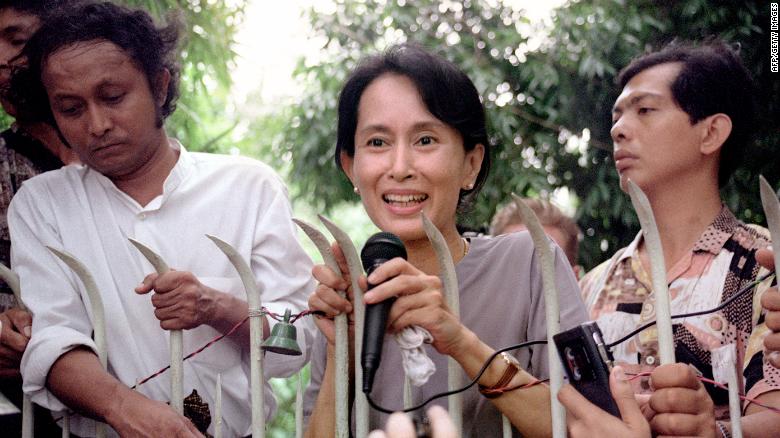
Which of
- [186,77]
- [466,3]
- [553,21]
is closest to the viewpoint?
[186,77]

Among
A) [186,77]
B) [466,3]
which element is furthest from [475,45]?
[186,77]

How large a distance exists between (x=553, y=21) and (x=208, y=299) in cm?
478

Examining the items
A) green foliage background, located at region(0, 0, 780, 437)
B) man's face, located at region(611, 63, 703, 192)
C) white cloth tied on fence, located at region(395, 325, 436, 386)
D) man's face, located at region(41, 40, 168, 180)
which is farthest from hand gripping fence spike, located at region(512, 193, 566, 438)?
green foliage background, located at region(0, 0, 780, 437)

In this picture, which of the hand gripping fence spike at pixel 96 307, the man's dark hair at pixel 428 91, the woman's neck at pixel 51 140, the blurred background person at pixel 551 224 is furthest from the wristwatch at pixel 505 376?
the blurred background person at pixel 551 224

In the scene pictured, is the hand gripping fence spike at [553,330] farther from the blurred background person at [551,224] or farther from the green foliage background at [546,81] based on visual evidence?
the green foliage background at [546,81]

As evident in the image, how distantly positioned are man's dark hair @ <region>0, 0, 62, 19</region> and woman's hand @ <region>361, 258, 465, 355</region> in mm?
2016

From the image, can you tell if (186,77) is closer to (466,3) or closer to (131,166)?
(466,3)

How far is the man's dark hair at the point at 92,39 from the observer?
2.78 m

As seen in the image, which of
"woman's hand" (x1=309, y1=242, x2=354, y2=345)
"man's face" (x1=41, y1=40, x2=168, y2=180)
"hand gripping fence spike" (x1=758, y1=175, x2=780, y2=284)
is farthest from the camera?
"man's face" (x1=41, y1=40, x2=168, y2=180)

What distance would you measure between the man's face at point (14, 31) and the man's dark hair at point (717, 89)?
213 cm

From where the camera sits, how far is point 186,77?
242 inches

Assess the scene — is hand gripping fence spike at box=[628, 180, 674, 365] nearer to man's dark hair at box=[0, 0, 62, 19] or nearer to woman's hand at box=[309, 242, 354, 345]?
woman's hand at box=[309, 242, 354, 345]

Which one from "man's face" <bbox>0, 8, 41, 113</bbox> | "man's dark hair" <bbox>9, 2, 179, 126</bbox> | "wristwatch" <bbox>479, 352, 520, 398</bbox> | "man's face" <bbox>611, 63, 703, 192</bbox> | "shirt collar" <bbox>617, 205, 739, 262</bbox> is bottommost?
"wristwatch" <bbox>479, 352, 520, 398</bbox>

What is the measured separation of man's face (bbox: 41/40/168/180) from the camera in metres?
2.70
